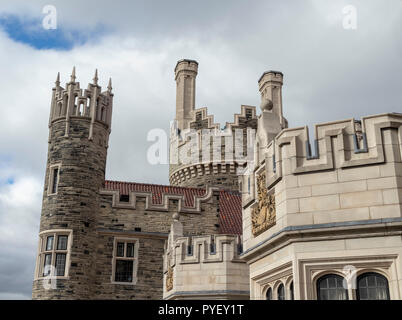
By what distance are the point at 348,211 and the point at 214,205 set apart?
16.2 metres

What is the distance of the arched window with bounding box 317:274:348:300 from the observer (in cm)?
834

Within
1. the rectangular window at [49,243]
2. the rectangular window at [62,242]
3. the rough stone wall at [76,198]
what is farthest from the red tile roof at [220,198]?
the rectangular window at [49,243]

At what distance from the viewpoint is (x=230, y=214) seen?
81.0 feet

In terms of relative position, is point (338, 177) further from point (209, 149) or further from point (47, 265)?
point (209, 149)

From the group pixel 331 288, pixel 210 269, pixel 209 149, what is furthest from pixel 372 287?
pixel 209 149

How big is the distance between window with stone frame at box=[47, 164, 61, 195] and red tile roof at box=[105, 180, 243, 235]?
10.4ft

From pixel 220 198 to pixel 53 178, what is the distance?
26.2 feet

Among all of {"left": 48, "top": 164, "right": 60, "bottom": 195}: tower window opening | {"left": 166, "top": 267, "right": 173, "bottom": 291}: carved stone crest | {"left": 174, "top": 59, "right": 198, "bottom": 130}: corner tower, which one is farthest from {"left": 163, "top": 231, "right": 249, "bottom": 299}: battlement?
{"left": 174, "top": 59, "right": 198, "bottom": 130}: corner tower

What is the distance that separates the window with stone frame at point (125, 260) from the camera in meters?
22.4

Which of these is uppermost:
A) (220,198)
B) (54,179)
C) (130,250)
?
(220,198)

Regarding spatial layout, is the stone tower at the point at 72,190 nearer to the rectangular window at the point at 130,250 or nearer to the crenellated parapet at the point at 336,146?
the rectangular window at the point at 130,250

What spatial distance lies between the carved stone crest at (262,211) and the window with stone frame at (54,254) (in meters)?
12.9
